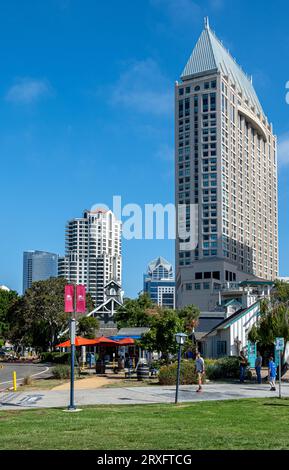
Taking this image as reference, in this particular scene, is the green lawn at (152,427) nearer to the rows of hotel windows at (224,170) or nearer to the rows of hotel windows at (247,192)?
the rows of hotel windows at (224,170)

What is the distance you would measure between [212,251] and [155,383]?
4534 inches

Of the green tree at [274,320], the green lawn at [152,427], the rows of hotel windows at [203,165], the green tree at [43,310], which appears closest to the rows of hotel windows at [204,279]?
the rows of hotel windows at [203,165]

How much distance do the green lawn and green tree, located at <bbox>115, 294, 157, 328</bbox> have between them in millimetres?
51949

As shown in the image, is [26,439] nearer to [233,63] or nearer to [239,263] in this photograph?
[239,263]

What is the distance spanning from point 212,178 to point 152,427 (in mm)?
136449

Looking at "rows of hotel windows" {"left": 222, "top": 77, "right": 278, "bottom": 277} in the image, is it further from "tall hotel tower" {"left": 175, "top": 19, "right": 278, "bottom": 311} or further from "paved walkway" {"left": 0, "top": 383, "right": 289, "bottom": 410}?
"paved walkway" {"left": 0, "top": 383, "right": 289, "bottom": 410}

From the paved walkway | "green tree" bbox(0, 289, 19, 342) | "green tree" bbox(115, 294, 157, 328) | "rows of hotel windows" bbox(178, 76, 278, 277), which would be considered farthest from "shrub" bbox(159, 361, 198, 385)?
"rows of hotel windows" bbox(178, 76, 278, 277)

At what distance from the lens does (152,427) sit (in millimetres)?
14242

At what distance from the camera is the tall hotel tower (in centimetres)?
13938

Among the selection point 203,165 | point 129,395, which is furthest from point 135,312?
point 203,165

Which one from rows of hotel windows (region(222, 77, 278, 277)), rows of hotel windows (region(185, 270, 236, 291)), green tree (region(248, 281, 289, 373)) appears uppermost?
rows of hotel windows (region(222, 77, 278, 277))

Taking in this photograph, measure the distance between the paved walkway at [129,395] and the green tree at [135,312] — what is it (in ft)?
142

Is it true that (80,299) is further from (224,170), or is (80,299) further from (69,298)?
(224,170)

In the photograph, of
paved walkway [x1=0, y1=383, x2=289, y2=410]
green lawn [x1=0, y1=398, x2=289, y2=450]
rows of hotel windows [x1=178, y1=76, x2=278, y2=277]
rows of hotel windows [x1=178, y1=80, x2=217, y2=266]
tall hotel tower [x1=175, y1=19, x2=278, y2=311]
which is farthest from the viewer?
rows of hotel windows [x1=178, y1=76, x2=278, y2=277]
